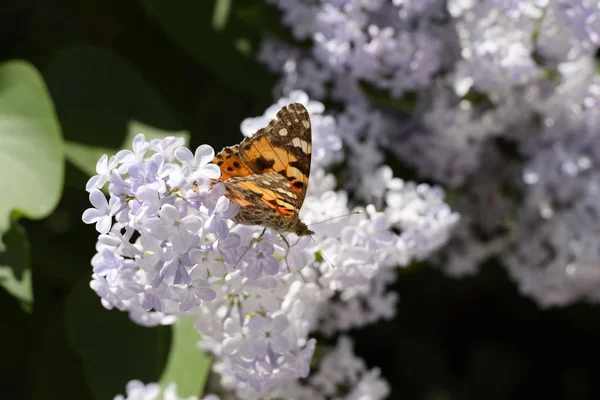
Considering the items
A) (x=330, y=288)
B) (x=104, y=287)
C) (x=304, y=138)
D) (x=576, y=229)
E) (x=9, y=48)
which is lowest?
(x=104, y=287)

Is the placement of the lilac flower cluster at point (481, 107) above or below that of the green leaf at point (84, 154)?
above

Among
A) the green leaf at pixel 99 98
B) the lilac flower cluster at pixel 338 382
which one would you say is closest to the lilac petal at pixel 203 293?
the lilac flower cluster at pixel 338 382

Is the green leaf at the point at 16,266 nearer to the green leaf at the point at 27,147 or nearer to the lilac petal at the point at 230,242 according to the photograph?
the green leaf at the point at 27,147

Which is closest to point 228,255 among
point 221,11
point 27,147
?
point 27,147

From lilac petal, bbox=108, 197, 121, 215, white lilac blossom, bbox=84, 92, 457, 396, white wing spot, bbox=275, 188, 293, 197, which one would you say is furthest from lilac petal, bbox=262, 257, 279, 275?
lilac petal, bbox=108, 197, 121, 215

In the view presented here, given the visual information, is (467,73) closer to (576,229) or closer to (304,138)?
(576,229)

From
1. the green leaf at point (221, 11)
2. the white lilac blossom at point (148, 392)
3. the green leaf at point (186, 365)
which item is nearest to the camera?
the white lilac blossom at point (148, 392)

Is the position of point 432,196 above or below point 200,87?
below

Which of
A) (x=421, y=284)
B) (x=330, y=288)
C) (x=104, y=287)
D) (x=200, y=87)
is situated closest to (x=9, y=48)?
(x=200, y=87)
